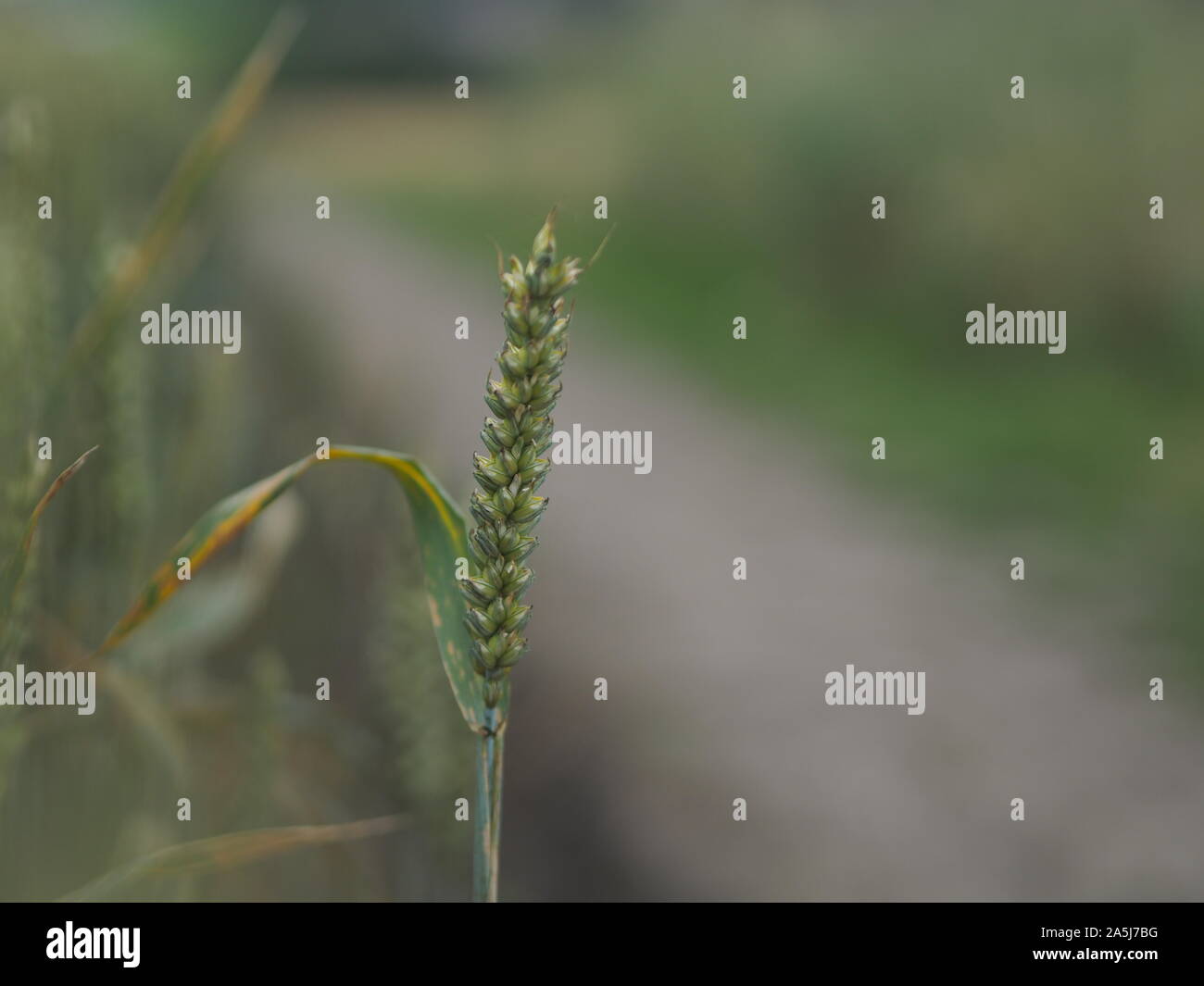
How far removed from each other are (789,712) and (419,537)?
1335 millimetres

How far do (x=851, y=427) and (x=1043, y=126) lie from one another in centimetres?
150

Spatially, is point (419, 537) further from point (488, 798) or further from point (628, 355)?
point (628, 355)

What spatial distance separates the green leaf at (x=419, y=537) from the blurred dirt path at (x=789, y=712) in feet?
1.60

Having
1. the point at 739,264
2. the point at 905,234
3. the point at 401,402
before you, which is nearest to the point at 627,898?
the point at 401,402

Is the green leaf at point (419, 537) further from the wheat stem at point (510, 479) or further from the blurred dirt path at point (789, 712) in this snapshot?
the blurred dirt path at point (789, 712)

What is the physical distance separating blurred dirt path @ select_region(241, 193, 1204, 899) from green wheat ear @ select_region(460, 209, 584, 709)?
0.56 metres

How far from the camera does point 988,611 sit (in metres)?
2.15

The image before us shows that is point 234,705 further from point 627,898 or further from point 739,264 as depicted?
point 739,264

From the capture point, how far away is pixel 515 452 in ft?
0.99

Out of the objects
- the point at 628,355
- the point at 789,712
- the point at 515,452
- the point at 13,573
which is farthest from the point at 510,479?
the point at 628,355

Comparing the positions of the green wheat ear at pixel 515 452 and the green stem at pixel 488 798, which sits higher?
the green wheat ear at pixel 515 452

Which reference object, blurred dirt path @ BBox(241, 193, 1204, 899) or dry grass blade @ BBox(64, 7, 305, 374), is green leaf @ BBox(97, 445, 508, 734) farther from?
blurred dirt path @ BBox(241, 193, 1204, 899)

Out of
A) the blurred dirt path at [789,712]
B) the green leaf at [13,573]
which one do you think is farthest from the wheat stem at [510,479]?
the blurred dirt path at [789,712]

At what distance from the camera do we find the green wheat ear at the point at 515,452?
0.96ft
